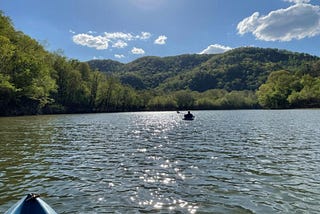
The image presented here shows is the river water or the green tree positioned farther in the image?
the green tree

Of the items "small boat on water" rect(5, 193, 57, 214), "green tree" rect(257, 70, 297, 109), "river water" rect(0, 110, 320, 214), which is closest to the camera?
"small boat on water" rect(5, 193, 57, 214)

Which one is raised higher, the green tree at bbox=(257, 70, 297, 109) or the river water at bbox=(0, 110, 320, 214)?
the green tree at bbox=(257, 70, 297, 109)

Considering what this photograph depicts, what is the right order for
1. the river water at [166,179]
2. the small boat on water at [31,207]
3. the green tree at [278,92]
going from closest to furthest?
the small boat on water at [31,207]
the river water at [166,179]
the green tree at [278,92]

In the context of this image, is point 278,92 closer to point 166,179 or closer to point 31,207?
point 166,179

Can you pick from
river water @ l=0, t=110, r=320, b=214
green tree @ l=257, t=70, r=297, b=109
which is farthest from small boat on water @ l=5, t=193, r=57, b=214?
green tree @ l=257, t=70, r=297, b=109

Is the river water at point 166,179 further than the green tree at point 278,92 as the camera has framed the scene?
No

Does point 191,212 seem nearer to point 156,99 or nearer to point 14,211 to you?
point 14,211

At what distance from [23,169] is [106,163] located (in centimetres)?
469

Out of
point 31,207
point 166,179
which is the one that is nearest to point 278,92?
point 166,179

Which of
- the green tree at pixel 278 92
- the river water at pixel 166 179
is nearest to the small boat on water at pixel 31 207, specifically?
the river water at pixel 166 179

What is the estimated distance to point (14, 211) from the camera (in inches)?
241

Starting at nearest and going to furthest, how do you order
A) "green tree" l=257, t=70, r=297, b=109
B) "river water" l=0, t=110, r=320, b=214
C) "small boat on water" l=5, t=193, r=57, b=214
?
"small boat on water" l=5, t=193, r=57, b=214
"river water" l=0, t=110, r=320, b=214
"green tree" l=257, t=70, r=297, b=109

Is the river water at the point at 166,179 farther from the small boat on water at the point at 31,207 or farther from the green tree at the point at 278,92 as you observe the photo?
the green tree at the point at 278,92

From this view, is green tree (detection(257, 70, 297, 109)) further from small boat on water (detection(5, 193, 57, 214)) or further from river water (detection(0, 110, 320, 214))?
small boat on water (detection(5, 193, 57, 214))
